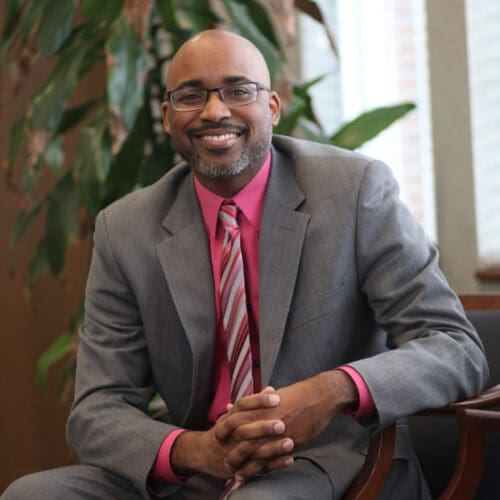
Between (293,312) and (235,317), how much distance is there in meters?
0.12

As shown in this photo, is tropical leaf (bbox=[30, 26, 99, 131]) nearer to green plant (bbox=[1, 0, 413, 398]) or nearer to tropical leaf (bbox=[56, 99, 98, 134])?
green plant (bbox=[1, 0, 413, 398])

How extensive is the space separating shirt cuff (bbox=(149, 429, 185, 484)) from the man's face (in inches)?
20.4

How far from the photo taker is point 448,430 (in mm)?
2090

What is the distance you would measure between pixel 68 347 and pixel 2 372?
1081mm

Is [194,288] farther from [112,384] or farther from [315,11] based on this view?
[315,11]

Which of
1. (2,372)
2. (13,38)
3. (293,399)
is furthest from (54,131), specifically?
(293,399)

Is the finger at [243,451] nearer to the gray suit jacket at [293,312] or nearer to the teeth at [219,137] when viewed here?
the gray suit jacket at [293,312]

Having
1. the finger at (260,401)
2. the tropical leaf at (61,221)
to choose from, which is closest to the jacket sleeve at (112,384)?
the finger at (260,401)

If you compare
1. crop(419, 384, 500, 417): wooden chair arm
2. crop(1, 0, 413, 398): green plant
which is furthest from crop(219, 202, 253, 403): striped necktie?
crop(1, 0, 413, 398): green plant

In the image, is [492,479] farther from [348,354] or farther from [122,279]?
[122,279]

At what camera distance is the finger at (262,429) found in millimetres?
1646

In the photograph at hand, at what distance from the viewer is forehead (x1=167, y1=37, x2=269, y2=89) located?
6.44ft

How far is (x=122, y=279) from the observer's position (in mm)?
2033

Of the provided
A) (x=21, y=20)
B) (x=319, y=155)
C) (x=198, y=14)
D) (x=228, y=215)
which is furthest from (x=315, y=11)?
(x=228, y=215)
